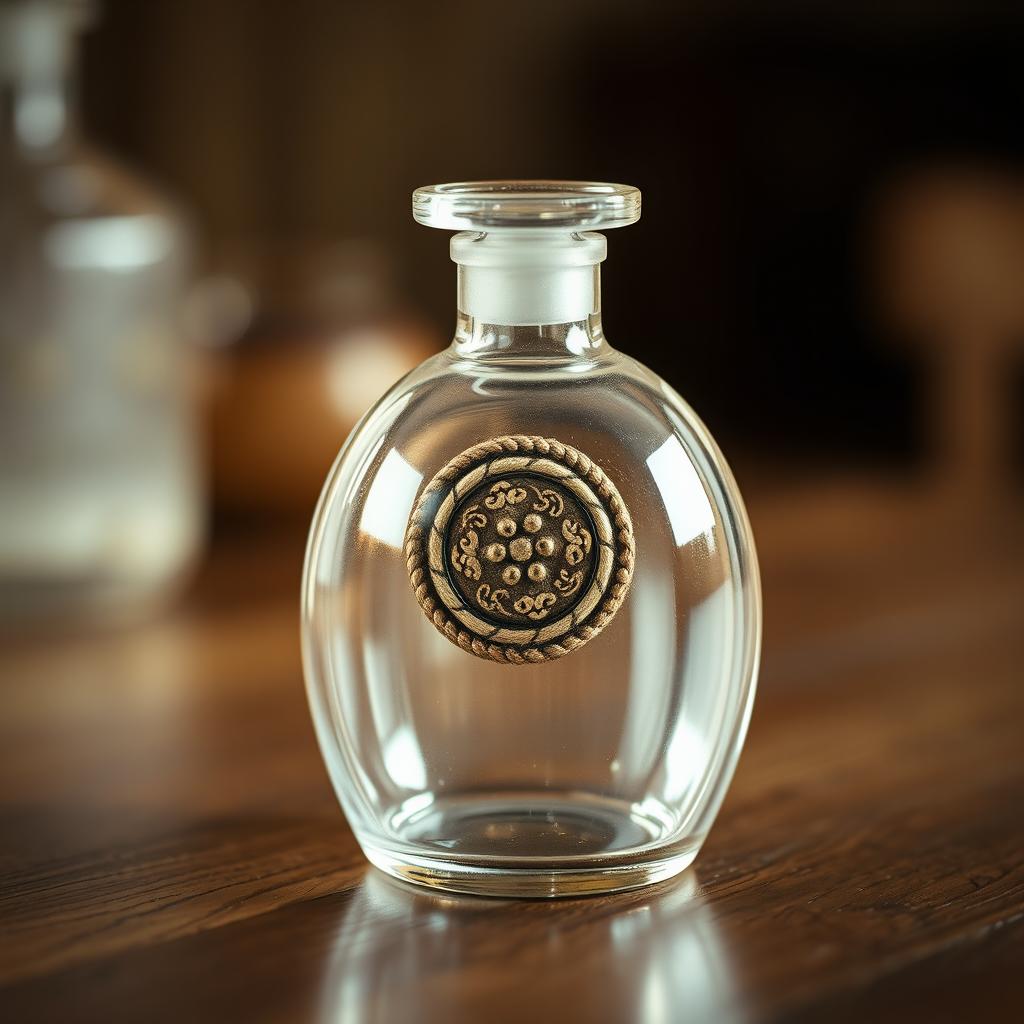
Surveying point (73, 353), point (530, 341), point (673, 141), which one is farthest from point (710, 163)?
point (530, 341)

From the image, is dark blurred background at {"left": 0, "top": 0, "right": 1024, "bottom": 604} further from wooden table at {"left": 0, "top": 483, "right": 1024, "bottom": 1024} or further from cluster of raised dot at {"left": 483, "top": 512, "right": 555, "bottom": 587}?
cluster of raised dot at {"left": 483, "top": 512, "right": 555, "bottom": 587}

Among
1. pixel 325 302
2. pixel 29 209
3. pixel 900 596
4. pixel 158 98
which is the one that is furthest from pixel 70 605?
pixel 158 98

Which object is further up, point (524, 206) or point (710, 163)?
point (524, 206)

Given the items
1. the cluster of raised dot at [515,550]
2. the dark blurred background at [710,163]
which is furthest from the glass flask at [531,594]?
the dark blurred background at [710,163]

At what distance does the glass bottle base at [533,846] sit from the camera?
0.44 metres

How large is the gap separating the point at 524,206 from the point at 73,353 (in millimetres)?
503

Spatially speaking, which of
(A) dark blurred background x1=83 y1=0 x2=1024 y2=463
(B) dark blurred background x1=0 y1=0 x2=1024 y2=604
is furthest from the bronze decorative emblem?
(A) dark blurred background x1=83 y1=0 x2=1024 y2=463

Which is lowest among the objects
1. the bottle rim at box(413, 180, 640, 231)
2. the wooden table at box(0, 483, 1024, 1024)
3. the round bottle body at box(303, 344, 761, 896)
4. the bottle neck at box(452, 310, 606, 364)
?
the wooden table at box(0, 483, 1024, 1024)

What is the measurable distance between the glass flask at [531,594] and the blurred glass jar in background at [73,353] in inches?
17.7

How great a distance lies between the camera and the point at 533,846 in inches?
17.5

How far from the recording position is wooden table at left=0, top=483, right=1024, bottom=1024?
15.5 inches

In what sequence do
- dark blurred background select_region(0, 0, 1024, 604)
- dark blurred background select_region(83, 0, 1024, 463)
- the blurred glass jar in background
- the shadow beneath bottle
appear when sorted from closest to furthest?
the shadow beneath bottle, the blurred glass jar in background, dark blurred background select_region(0, 0, 1024, 604), dark blurred background select_region(83, 0, 1024, 463)

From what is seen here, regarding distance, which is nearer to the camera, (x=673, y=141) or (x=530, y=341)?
(x=530, y=341)

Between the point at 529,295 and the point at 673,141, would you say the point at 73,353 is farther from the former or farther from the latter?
the point at 673,141
